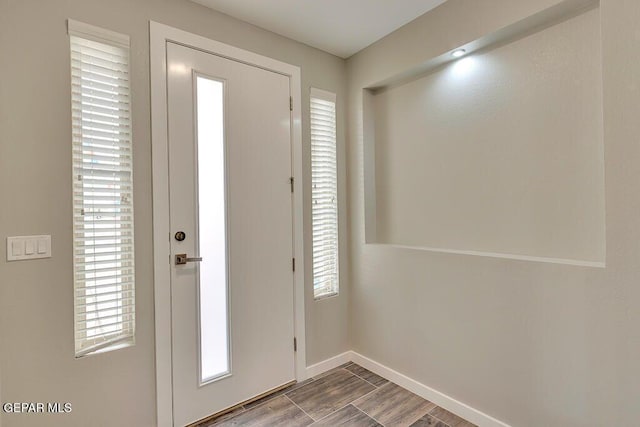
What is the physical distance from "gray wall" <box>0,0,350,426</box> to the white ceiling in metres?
0.56

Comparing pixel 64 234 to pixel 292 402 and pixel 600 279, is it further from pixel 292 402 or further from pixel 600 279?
pixel 600 279

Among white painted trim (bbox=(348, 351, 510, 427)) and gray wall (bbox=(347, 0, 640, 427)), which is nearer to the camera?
gray wall (bbox=(347, 0, 640, 427))

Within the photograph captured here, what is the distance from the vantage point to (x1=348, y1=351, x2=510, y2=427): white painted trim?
1800 millimetres

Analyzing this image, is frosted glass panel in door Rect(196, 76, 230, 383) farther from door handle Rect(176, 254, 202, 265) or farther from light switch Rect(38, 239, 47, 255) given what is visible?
light switch Rect(38, 239, 47, 255)

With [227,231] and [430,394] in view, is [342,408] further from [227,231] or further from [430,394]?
[227,231]

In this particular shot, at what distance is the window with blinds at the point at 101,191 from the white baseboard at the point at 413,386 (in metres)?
1.51

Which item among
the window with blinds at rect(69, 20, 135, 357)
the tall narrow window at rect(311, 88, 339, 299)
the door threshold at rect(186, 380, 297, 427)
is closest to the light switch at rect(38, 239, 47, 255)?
the window with blinds at rect(69, 20, 135, 357)

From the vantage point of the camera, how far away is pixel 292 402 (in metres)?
2.09

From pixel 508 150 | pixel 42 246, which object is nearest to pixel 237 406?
pixel 42 246

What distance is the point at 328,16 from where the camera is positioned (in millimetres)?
2068

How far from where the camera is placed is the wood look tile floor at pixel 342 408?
1.87m

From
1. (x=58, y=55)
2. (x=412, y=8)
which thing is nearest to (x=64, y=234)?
(x=58, y=55)

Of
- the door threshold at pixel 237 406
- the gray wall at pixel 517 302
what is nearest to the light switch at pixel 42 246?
the door threshold at pixel 237 406

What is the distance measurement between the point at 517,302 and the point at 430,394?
94cm
